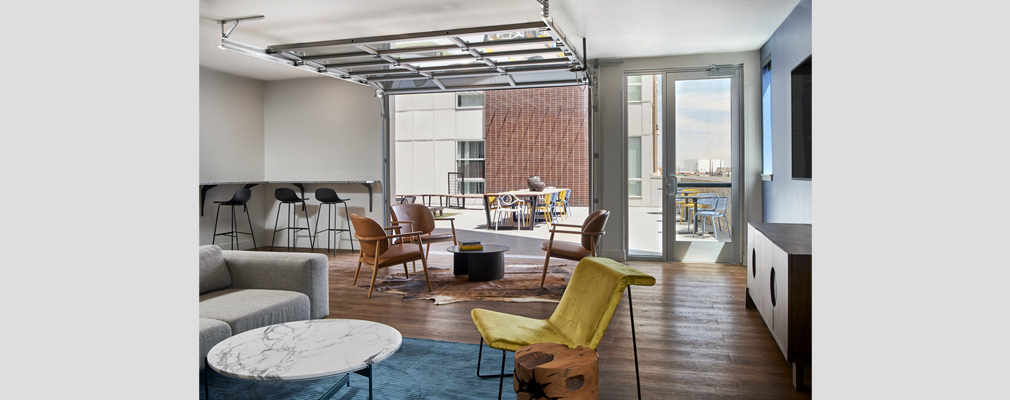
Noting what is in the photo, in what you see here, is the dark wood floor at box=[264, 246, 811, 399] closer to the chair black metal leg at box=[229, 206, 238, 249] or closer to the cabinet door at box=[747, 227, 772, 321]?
the cabinet door at box=[747, 227, 772, 321]

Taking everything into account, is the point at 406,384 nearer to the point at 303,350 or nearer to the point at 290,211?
the point at 303,350

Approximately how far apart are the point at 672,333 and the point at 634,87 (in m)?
4.16

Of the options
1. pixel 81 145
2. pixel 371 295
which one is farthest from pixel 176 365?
pixel 371 295

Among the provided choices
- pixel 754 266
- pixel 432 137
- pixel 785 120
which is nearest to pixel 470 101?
pixel 432 137

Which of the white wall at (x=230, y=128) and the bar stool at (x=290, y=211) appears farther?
the bar stool at (x=290, y=211)

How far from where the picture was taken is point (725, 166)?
23.6 feet

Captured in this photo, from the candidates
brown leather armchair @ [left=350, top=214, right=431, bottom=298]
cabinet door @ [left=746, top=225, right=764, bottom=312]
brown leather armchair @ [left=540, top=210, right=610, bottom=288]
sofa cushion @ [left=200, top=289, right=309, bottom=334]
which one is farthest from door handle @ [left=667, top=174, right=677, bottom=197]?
sofa cushion @ [left=200, top=289, right=309, bottom=334]

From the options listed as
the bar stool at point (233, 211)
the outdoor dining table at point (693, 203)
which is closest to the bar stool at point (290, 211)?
the bar stool at point (233, 211)

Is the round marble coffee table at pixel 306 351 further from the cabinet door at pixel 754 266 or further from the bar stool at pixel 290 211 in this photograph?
the bar stool at pixel 290 211

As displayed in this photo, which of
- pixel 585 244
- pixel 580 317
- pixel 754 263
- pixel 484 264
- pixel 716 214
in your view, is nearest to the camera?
pixel 580 317

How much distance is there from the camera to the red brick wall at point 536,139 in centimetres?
1758

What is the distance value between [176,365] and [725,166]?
737 cm

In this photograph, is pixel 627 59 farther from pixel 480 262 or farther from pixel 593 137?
pixel 480 262

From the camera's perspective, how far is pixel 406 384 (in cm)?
297
